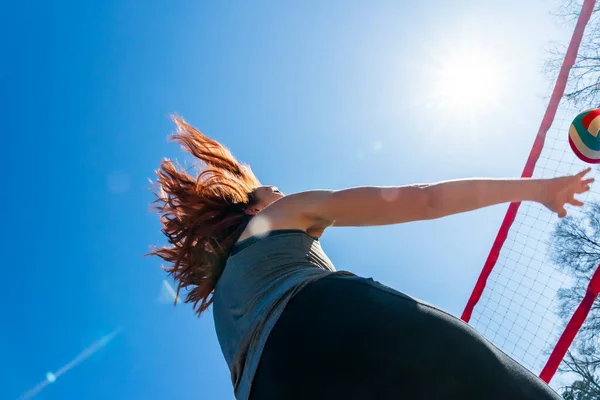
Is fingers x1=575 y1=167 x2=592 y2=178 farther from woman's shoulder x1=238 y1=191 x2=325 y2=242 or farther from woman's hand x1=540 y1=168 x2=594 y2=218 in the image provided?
woman's shoulder x1=238 y1=191 x2=325 y2=242

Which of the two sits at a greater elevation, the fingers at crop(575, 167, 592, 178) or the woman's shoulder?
the fingers at crop(575, 167, 592, 178)

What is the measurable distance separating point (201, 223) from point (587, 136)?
10.2 feet

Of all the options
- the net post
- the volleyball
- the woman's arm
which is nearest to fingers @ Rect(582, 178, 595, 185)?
the woman's arm

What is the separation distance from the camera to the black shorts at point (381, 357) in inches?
46.3

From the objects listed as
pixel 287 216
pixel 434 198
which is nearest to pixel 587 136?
pixel 434 198

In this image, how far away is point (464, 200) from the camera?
1551 mm

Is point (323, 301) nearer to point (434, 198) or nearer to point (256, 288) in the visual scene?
point (256, 288)

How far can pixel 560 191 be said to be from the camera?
164 cm

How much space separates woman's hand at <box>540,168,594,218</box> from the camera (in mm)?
1636

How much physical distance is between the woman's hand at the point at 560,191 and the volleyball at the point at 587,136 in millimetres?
2154

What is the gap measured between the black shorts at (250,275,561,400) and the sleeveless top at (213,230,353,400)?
0.08m

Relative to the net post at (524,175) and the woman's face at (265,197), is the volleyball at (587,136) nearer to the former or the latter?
the net post at (524,175)

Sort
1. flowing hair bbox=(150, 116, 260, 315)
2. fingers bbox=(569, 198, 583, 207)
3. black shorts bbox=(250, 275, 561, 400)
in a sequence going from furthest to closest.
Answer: flowing hair bbox=(150, 116, 260, 315) → fingers bbox=(569, 198, 583, 207) → black shorts bbox=(250, 275, 561, 400)

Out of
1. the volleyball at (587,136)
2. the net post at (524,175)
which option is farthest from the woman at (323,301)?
the net post at (524,175)
